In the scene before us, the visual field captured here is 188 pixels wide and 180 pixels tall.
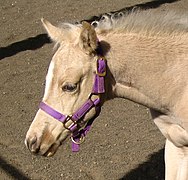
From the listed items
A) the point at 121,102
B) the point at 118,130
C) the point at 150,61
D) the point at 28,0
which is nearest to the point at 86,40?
the point at 150,61

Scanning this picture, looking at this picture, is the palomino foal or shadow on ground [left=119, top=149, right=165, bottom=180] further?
shadow on ground [left=119, top=149, right=165, bottom=180]

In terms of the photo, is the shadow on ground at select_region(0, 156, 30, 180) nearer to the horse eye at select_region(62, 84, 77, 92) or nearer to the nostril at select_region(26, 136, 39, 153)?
the nostril at select_region(26, 136, 39, 153)

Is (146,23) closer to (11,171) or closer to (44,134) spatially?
(44,134)

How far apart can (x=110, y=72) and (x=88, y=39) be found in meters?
0.29

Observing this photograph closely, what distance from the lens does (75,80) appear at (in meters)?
3.31

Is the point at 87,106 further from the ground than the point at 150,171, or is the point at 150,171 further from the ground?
the point at 87,106

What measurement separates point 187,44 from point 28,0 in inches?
307

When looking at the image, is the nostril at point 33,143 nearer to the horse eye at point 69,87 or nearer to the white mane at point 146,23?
the horse eye at point 69,87

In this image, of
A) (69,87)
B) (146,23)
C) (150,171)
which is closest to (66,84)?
(69,87)

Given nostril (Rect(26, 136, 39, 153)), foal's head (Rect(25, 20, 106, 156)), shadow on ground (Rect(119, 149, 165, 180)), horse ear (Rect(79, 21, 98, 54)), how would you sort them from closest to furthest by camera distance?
horse ear (Rect(79, 21, 98, 54)), foal's head (Rect(25, 20, 106, 156)), nostril (Rect(26, 136, 39, 153)), shadow on ground (Rect(119, 149, 165, 180))

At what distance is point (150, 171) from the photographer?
509 centimetres

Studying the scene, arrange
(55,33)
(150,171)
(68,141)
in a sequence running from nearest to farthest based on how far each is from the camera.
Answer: (55,33)
(150,171)
(68,141)

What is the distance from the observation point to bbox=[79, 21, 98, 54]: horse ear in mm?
3215

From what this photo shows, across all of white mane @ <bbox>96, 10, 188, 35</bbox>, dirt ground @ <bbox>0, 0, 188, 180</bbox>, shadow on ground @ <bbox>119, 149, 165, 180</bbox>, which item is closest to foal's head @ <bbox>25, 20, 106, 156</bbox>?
white mane @ <bbox>96, 10, 188, 35</bbox>
